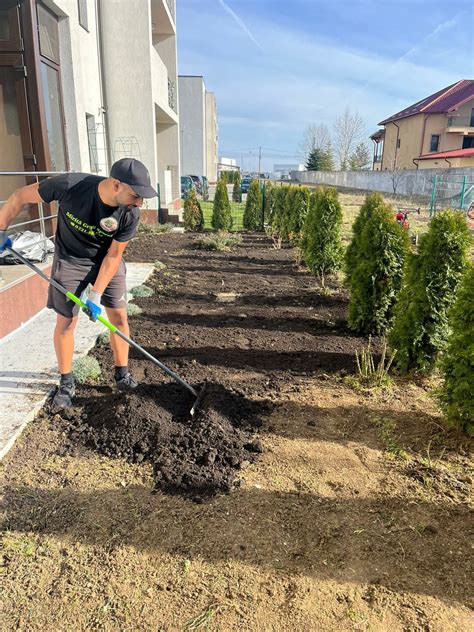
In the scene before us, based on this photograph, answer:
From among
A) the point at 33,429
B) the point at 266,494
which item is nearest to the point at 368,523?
the point at 266,494

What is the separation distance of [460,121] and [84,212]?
47101 mm

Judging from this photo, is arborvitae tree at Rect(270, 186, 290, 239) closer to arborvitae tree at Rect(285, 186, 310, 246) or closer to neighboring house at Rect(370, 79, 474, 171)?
arborvitae tree at Rect(285, 186, 310, 246)

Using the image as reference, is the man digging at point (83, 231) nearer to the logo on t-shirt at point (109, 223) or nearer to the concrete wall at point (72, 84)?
the logo on t-shirt at point (109, 223)

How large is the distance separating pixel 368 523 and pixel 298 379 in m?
1.81

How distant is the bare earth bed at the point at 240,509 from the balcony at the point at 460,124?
1777 inches

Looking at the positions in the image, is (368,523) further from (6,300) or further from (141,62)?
(141,62)

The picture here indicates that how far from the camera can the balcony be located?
4144 cm

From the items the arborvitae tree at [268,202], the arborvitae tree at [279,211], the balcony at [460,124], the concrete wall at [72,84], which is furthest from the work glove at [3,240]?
the balcony at [460,124]

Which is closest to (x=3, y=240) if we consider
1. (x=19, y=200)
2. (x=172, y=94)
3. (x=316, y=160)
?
(x=19, y=200)

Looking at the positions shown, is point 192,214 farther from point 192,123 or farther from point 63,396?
point 192,123

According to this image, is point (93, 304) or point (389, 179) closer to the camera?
point (93, 304)

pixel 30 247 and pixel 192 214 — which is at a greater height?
pixel 30 247

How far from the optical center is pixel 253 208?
16875 mm

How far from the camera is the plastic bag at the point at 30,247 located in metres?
5.53
